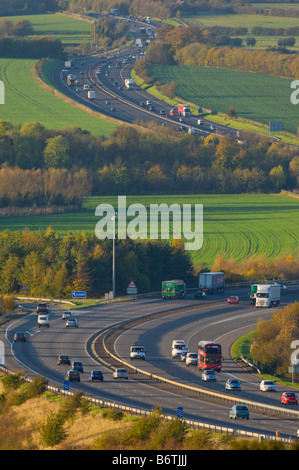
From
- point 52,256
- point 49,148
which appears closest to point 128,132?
point 49,148

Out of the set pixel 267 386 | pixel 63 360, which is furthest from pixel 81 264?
pixel 267 386

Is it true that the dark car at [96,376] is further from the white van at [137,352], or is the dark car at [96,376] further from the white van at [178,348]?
the white van at [178,348]

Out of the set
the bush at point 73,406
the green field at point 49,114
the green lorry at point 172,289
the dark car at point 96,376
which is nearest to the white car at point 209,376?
the dark car at point 96,376

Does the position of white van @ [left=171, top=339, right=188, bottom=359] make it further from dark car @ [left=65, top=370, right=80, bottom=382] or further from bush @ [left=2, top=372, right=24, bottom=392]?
bush @ [left=2, top=372, right=24, bottom=392]

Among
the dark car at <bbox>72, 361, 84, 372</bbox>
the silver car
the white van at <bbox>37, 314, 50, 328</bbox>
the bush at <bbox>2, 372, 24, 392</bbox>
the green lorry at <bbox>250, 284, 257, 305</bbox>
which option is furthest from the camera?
the green lorry at <bbox>250, 284, 257, 305</bbox>


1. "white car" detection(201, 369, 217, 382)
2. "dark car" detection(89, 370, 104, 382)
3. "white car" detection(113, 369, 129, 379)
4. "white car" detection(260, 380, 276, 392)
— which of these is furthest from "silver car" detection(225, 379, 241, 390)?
"dark car" detection(89, 370, 104, 382)

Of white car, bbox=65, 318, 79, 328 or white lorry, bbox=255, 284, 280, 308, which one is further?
white lorry, bbox=255, 284, 280, 308

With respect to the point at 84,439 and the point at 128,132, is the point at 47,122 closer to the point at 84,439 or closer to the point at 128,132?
the point at 128,132
